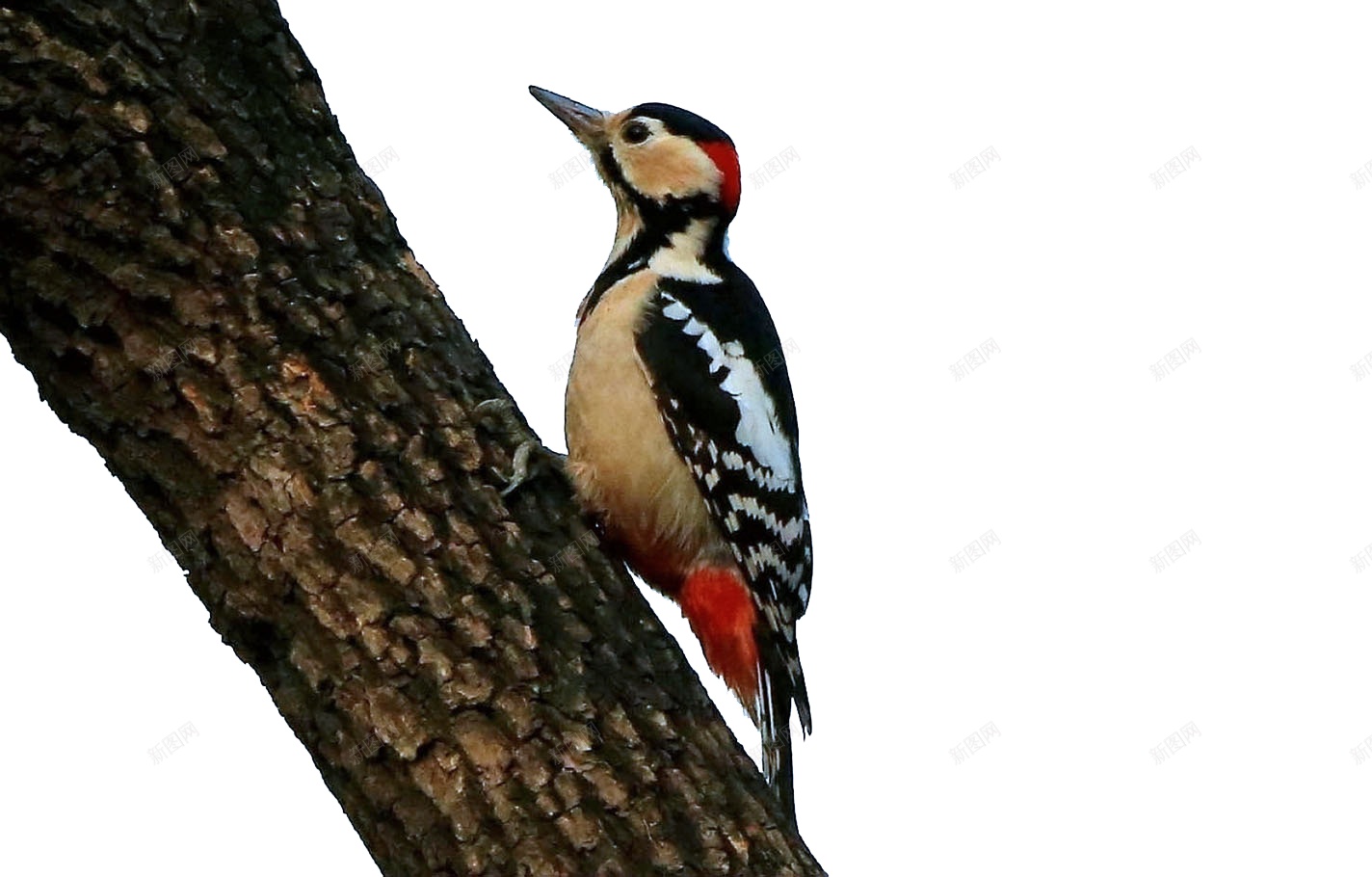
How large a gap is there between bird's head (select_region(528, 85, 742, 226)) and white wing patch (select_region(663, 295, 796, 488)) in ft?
1.69

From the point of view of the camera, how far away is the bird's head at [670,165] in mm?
4637

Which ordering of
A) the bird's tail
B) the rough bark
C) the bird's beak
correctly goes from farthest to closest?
the bird's beak
the bird's tail
the rough bark

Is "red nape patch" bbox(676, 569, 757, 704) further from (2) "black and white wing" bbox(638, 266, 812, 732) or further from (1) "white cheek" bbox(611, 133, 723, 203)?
(1) "white cheek" bbox(611, 133, 723, 203)

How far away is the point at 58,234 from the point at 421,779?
1.15 meters

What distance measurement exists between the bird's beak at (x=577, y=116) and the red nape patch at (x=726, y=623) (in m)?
1.48

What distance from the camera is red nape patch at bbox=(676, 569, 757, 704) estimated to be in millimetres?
4207

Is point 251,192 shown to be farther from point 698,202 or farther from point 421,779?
point 698,202

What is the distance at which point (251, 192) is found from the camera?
2.79m

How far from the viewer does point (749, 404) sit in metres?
4.32

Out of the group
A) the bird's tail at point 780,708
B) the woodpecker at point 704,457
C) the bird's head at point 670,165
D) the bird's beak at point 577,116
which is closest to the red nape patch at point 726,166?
the bird's head at point 670,165

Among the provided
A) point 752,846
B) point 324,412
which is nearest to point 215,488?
point 324,412

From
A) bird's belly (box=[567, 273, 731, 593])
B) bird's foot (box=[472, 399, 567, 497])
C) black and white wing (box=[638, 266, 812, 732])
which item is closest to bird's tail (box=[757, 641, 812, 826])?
black and white wing (box=[638, 266, 812, 732])

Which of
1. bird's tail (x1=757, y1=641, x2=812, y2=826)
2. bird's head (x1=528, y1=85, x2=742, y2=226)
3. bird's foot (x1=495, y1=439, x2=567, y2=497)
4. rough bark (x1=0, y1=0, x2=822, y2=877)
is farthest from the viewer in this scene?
bird's head (x1=528, y1=85, x2=742, y2=226)

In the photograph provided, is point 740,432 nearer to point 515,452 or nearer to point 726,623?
point 726,623
